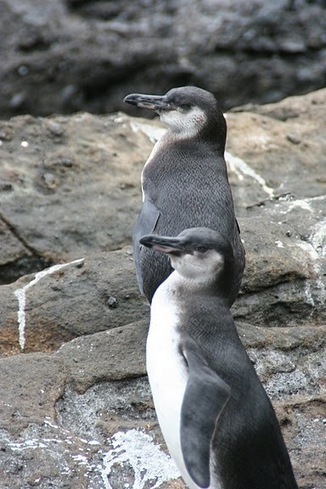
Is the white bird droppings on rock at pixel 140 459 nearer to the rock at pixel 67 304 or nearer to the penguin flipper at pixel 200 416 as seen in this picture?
the penguin flipper at pixel 200 416

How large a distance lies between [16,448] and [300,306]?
1.85 meters

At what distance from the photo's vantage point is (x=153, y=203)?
18.3ft

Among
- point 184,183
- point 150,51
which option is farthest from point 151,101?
point 150,51

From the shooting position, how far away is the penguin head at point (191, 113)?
578cm

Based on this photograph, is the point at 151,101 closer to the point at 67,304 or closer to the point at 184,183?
the point at 184,183

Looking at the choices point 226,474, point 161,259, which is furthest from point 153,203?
point 226,474

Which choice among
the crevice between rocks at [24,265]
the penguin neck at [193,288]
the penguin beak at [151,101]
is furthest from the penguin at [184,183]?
the crevice between rocks at [24,265]

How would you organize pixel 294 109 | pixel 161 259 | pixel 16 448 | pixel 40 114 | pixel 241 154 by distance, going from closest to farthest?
pixel 16 448
pixel 161 259
pixel 241 154
pixel 294 109
pixel 40 114

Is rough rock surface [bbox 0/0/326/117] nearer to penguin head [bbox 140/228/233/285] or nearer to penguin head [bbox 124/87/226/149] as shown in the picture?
penguin head [bbox 124/87/226/149]

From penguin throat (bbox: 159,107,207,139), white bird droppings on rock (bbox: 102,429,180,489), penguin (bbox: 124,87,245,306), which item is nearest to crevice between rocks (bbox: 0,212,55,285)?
penguin (bbox: 124,87,245,306)

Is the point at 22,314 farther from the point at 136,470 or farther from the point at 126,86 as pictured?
the point at 126,86

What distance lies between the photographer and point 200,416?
12.7 feet

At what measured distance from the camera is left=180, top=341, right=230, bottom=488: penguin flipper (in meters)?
3.79

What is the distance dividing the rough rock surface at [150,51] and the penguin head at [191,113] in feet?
11.7
